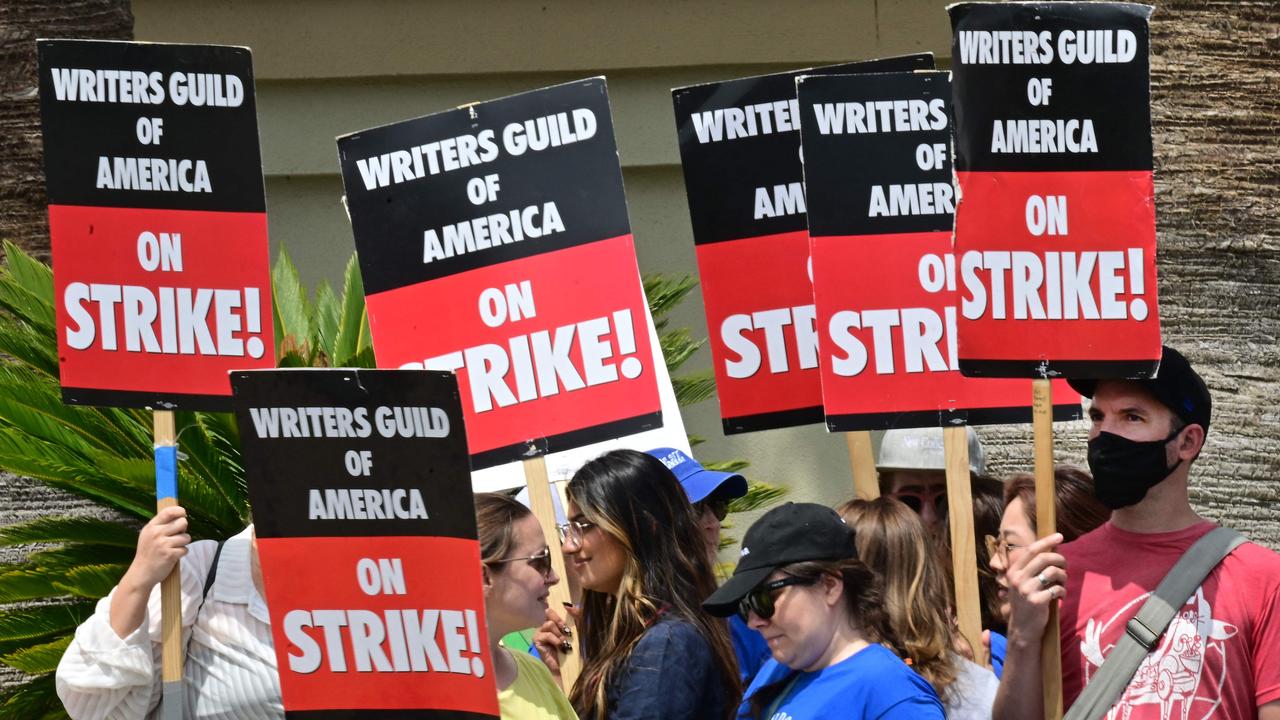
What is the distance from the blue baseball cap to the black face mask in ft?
4.06

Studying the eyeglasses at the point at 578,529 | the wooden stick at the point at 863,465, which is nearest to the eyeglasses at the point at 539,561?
the eyeglasses at the point at 578,529

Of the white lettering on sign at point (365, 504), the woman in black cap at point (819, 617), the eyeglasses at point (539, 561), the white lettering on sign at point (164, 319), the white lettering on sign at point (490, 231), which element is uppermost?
the white lettering on sign at point (490, 231)

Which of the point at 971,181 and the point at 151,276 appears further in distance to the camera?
the point at 151,276

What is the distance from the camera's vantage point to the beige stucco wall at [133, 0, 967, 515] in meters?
7.53

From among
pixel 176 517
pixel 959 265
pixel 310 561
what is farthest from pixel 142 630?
pixel 959 265

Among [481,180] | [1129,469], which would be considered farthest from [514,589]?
[481,180]

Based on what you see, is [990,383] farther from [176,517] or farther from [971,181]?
[176,517]

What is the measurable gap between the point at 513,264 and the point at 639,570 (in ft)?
3.47

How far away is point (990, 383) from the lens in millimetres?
4738

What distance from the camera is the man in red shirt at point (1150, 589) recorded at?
11.2ft

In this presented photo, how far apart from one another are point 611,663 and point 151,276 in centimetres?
144

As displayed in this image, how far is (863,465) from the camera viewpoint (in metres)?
4.84

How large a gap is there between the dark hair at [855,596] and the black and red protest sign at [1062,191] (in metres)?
0.54

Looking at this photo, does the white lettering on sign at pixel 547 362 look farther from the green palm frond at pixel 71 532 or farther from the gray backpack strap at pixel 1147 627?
the green palm frond at pixel 71 532
